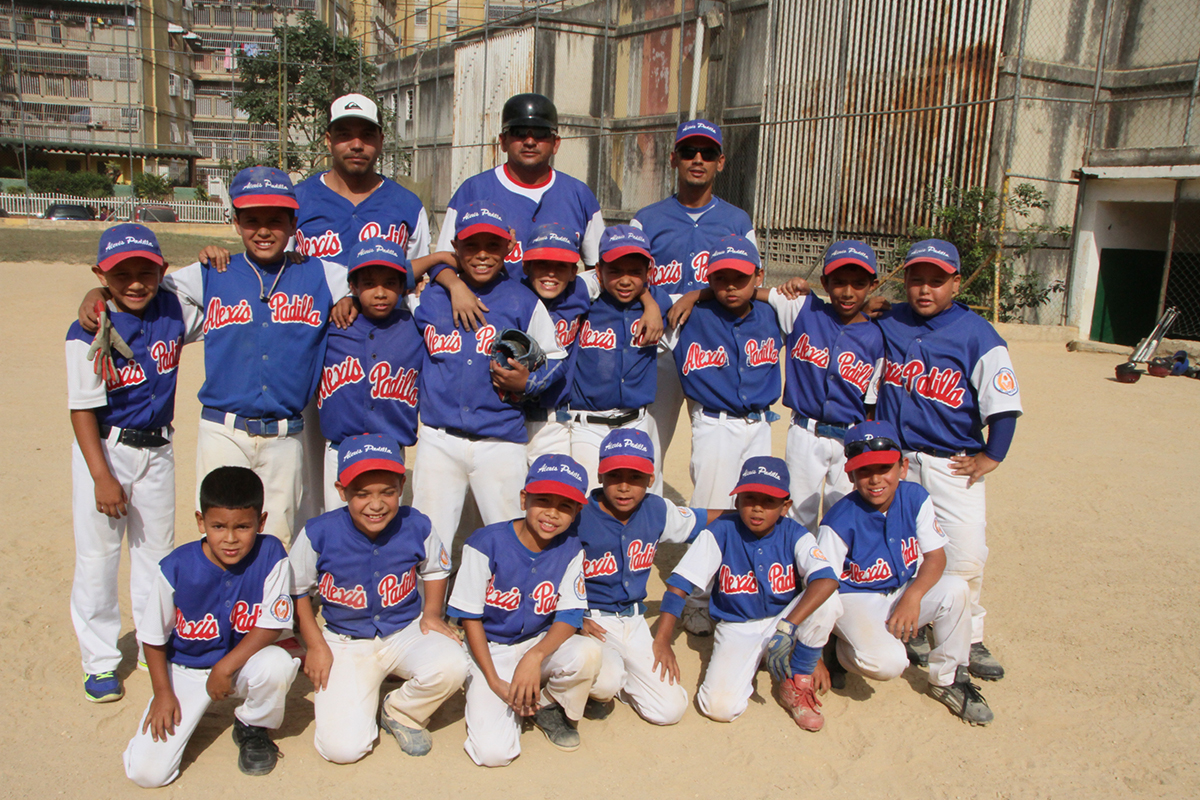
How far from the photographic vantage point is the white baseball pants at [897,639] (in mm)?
3830

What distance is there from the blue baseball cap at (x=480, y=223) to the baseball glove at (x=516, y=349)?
0.48 meters

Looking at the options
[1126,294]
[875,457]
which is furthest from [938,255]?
[1126,294]

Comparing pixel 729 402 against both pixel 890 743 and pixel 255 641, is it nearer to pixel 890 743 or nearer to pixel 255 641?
pixel 890 743

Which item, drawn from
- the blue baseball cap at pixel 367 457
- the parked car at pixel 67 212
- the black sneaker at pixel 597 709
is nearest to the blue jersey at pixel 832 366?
the black sneaker at pixel 597 709

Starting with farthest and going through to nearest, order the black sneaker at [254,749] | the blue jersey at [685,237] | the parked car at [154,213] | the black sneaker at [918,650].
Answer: the parked car at [154,213]
the blue jersey at [685,237]
the black sneaker at [918,650]
the black sneaker at [254,749]

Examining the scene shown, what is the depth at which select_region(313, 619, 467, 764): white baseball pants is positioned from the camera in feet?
10.8

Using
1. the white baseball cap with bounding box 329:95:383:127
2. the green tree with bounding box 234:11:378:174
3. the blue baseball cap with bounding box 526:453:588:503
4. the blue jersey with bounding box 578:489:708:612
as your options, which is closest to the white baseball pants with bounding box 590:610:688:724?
the blue jersey with bounding box 578:489:708:612

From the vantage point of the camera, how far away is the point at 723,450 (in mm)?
4535

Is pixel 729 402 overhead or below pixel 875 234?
below

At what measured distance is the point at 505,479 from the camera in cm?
408

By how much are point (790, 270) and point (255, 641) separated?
1379cm

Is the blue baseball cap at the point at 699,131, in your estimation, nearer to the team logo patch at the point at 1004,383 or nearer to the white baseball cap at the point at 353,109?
the white baseball cap at the point at 353,109

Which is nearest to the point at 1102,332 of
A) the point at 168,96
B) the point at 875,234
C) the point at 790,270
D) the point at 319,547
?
the point at 875,234

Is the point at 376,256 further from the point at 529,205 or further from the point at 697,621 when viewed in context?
the point at 697,621
